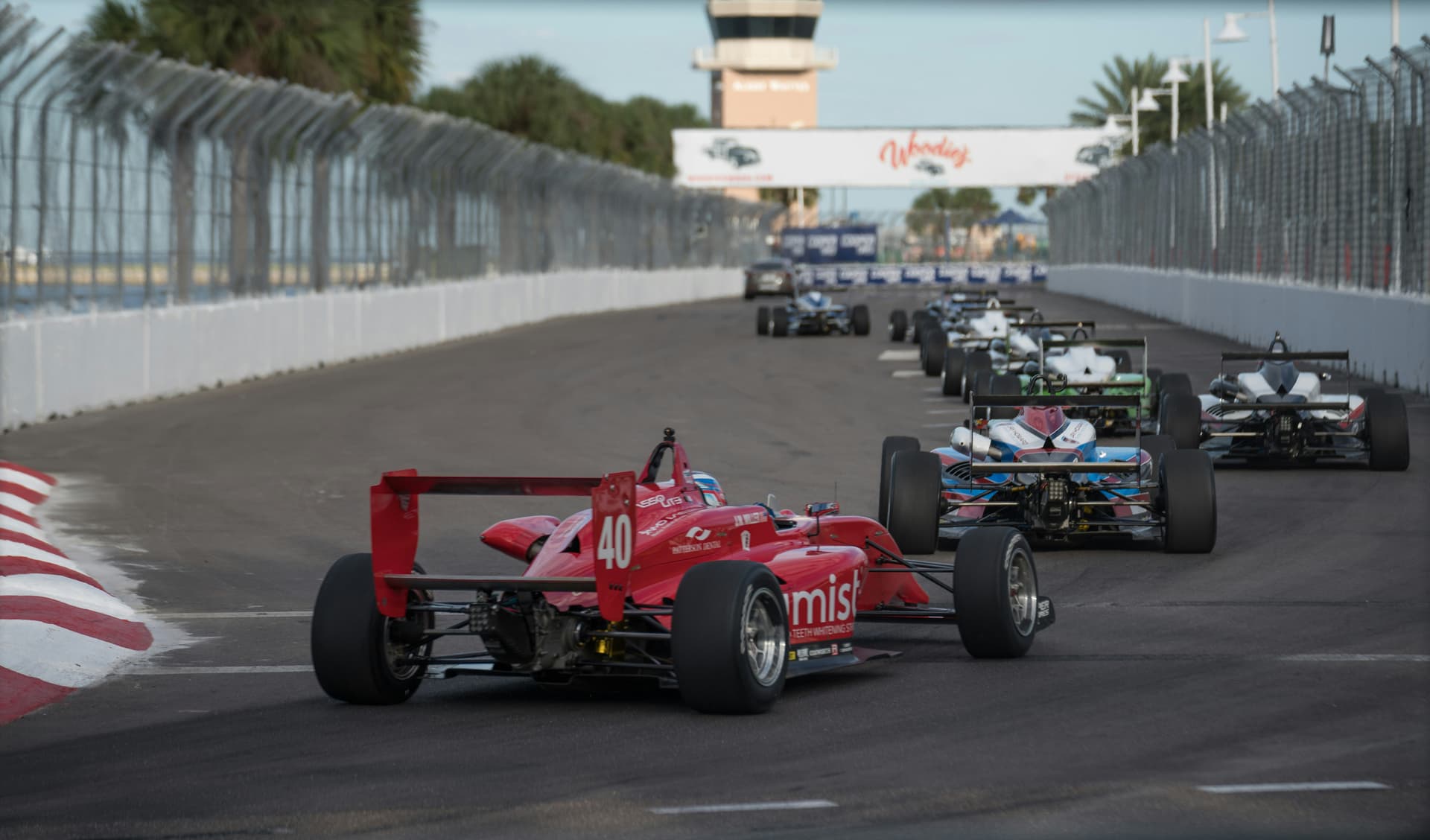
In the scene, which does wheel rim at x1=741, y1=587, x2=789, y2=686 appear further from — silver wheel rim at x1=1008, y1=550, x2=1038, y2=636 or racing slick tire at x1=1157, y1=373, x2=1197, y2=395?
racing slick tire at x1=1157, y1=373, x2=1197, y2=395

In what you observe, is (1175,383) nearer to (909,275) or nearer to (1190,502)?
(1190,502)

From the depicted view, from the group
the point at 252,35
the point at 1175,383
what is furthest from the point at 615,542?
the point at 252,35

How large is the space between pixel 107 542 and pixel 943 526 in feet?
16.5

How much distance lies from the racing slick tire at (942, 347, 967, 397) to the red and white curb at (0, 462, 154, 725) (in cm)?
1242

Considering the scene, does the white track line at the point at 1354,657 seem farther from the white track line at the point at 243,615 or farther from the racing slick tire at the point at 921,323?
the racing slick tire at the point at 921,323

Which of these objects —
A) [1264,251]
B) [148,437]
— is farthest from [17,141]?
[1264,251]

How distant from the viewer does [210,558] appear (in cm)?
1209

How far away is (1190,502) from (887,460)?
1744mm

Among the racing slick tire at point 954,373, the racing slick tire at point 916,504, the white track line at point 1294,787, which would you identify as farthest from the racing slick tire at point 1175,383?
the white track line at point 1294,787

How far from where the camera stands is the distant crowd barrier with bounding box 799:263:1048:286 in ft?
266

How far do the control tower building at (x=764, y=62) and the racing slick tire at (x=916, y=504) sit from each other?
11266cm

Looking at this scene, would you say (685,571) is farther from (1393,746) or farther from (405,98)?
(405,98)

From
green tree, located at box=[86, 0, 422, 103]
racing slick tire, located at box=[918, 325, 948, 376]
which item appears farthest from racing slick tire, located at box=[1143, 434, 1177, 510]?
green tree, located at box=[86, 0, 422, 103]

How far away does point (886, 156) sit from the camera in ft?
295
